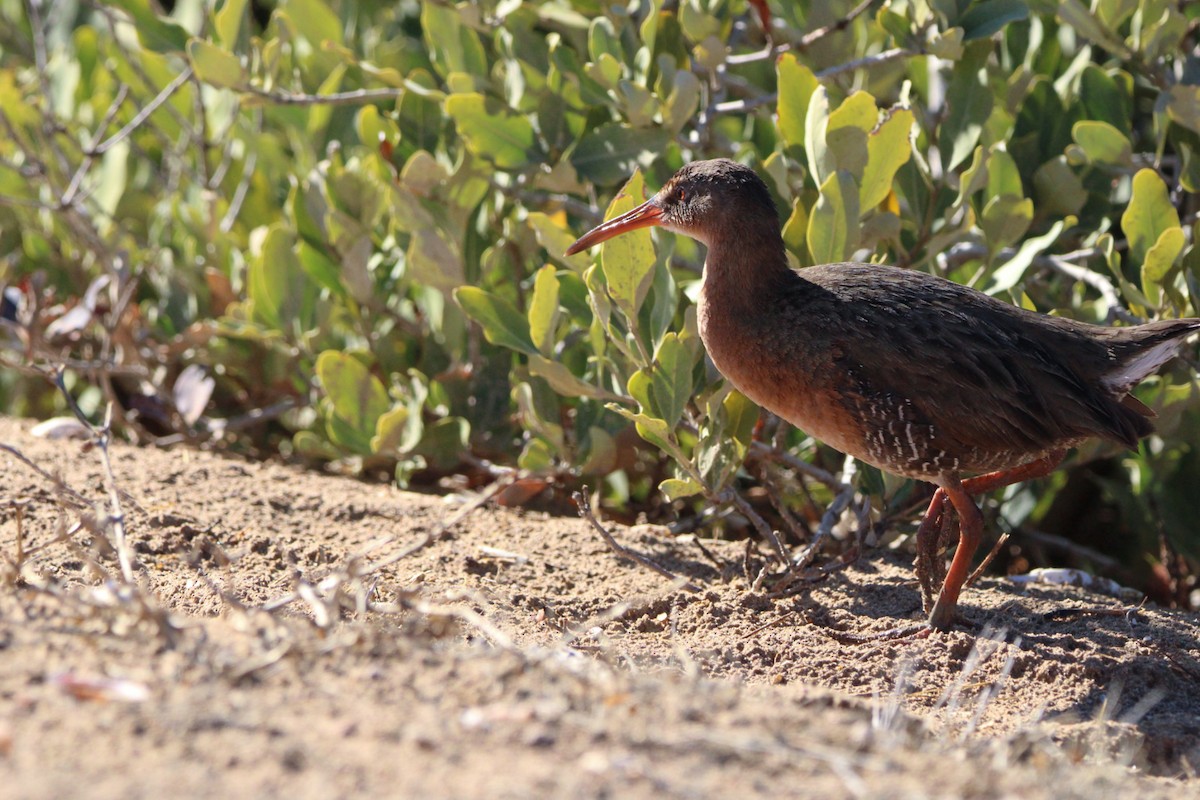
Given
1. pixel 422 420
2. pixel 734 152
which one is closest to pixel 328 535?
pixel 422 420

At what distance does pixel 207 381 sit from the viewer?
215 inches

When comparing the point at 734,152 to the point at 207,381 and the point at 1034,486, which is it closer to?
the point at 1034,486

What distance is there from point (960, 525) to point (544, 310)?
4.95ft

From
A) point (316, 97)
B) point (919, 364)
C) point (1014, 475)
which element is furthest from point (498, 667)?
point (316, 97)

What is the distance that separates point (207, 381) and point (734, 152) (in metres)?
2.40

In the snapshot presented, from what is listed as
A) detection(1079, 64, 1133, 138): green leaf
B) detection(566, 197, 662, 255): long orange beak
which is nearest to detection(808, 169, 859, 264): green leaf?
detection(566, 197, 662, 255): long orange beak

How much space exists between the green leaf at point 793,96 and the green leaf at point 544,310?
0.96 m

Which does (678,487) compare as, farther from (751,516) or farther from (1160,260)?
(1160,260)

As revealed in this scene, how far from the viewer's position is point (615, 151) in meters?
4.83

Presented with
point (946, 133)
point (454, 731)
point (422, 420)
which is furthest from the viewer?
point (422, 420)

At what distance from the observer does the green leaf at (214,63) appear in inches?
194

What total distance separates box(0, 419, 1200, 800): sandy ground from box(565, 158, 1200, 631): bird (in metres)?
0.46

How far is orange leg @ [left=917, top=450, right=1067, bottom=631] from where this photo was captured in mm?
3934

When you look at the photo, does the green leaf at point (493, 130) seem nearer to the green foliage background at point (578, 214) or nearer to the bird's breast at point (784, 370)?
the green foliage background at point (578, 214)
